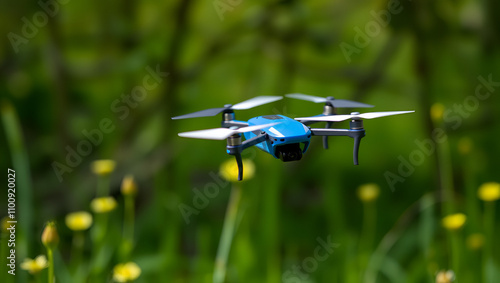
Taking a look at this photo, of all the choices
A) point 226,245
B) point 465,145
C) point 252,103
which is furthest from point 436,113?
point 252,103

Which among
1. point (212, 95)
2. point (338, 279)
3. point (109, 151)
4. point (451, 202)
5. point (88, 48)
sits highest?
point (88, 48)

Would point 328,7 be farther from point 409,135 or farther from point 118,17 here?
point 118,17

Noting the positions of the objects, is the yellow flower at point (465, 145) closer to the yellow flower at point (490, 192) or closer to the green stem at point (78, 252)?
the yellow flower at point (490, 192)

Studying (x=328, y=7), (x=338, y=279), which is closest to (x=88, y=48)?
(x=328, y=7)

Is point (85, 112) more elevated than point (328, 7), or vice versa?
point (328, 7)

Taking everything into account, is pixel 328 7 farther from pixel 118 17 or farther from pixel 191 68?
pixel 118 17

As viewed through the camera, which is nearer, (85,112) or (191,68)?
(191,68)
